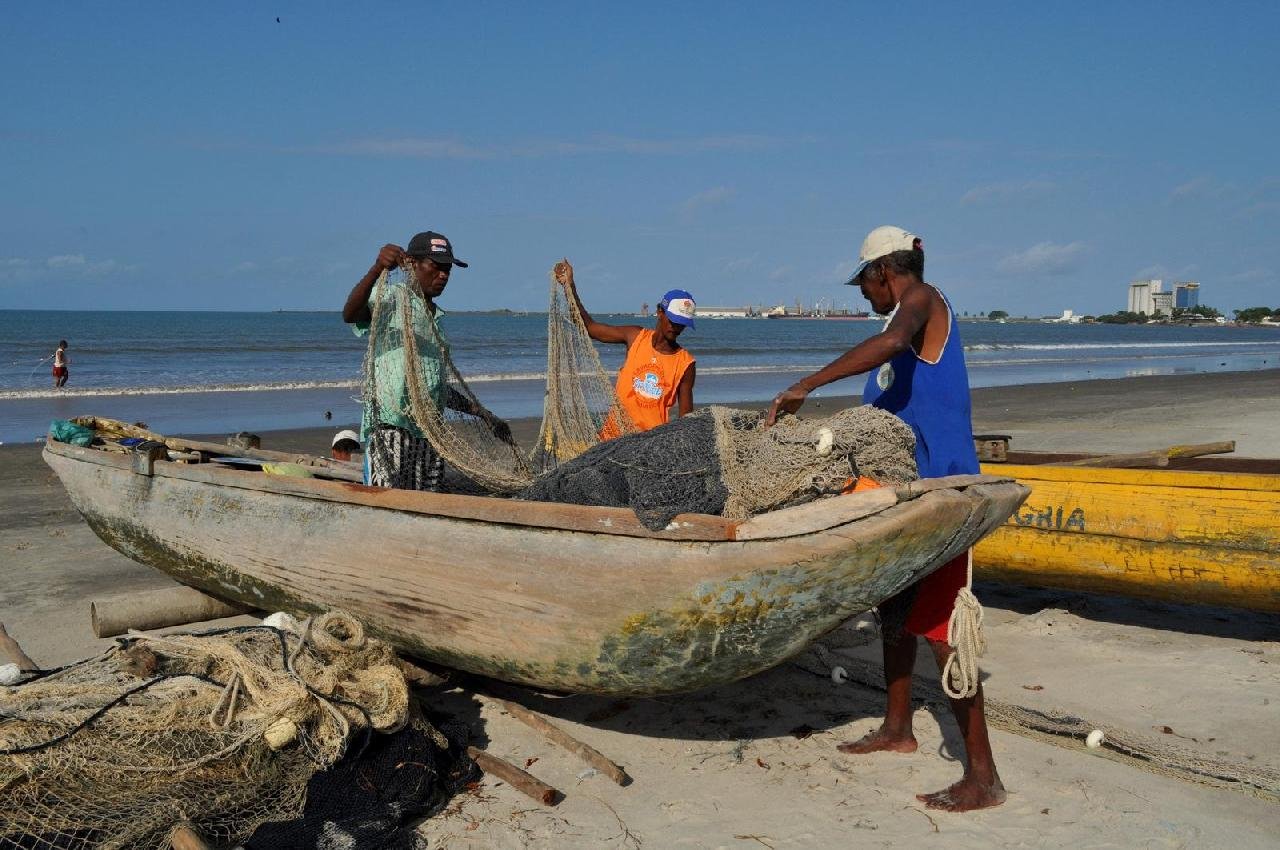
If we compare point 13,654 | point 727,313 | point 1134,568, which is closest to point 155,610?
point 13,654

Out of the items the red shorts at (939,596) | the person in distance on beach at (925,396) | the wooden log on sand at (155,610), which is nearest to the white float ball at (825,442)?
the person in distance on beach at (925,396)

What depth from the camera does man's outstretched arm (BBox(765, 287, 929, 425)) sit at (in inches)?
123

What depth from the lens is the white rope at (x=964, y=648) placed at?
312 centimetres

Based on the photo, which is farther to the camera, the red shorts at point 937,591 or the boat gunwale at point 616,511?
the red shorts at point 937,591

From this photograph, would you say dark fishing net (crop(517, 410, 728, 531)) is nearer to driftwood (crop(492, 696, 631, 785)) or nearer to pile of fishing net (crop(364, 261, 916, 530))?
pile of fishing net (crop(364, 261, 916, 530))

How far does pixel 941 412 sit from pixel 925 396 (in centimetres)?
7

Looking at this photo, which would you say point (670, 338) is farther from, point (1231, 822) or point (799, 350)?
point (799, 350)

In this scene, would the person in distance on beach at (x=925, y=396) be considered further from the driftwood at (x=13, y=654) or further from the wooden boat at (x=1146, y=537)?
the driftwood at (x=13, y=654)

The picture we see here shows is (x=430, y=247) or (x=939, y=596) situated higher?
(x=430, y=247)

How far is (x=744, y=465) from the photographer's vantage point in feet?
10.9

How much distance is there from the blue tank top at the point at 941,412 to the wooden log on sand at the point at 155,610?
2.97 meters

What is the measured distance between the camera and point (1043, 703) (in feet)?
13.7

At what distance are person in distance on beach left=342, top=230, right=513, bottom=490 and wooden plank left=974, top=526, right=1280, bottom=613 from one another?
2767mm

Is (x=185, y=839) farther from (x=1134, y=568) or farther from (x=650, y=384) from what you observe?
(x=1134, y=568)
